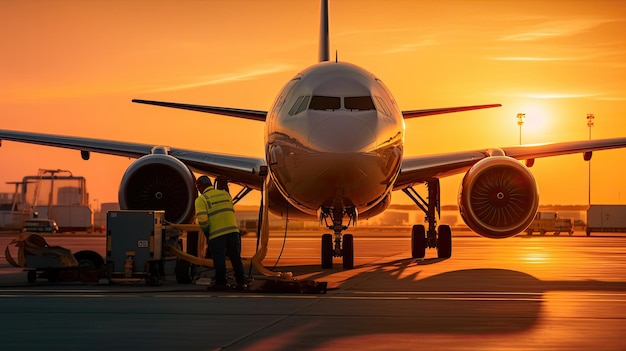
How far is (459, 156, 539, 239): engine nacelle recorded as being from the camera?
22656mm

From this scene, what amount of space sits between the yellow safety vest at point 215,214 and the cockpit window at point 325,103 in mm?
3594

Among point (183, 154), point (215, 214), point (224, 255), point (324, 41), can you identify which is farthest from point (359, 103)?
point (324, 41)

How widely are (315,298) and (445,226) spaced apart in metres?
13.5

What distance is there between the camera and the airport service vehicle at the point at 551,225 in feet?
237

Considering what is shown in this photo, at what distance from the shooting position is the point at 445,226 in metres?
26.6

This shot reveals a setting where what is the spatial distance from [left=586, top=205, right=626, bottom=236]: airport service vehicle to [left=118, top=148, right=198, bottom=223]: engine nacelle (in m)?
57.5

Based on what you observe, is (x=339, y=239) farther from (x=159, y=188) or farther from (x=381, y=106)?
(x=159, y=188)

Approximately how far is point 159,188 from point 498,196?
776 centimetres

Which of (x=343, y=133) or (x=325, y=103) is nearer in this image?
(x=343, y=133)

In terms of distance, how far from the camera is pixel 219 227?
15.8 m

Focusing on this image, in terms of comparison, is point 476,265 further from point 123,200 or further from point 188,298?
point 188,298

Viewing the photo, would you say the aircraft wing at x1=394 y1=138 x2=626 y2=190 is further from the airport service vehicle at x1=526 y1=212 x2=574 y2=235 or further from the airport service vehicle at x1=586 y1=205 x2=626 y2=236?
the airport service vehicle at x1=586 y1=205 x2=626 y2=236

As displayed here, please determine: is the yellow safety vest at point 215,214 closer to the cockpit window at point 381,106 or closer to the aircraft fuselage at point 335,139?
the aircraft fuselage at point 335,139

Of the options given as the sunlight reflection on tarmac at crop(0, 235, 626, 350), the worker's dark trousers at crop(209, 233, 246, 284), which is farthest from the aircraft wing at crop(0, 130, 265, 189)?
the worker's dark trousers at crop(209, 233, 246, 284)
